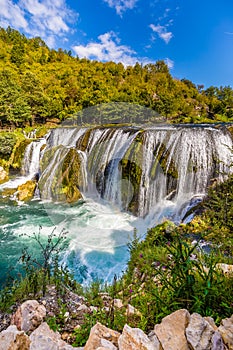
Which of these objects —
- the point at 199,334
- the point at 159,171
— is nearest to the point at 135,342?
the point at 199,334

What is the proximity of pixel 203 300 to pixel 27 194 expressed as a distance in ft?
30.6

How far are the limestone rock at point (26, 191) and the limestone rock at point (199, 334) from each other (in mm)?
9257

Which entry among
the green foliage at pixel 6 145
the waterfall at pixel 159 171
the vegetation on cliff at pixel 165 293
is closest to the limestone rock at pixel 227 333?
the vegetation on cliff at pixel 165 293

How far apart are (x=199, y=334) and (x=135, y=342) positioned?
0.38 m

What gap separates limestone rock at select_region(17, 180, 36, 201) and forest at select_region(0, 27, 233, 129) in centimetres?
1091

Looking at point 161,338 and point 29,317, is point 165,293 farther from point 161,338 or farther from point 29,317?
point 29,317

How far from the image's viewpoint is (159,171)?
25.8ft

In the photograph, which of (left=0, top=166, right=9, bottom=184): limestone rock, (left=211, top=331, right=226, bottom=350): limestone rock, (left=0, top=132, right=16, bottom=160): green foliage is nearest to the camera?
(left=211, top=331, right=226, bottom=350): limestone rock

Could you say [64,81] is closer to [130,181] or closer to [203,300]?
[130,181]

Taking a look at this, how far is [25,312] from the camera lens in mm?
1816

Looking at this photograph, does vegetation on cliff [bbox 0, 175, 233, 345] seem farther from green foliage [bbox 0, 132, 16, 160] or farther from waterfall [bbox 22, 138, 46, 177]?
green foliage [bbox 0, 132, 16, 160]

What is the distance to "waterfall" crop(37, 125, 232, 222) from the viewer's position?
7.42 m

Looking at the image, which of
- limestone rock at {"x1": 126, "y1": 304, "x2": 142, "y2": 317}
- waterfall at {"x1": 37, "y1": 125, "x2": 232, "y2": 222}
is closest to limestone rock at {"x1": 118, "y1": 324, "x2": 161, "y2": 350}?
limestone rock at {"x1": 126, "y1": 304, "x2": 142, "y2": 317}

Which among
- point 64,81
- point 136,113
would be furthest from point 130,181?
point 64,81
